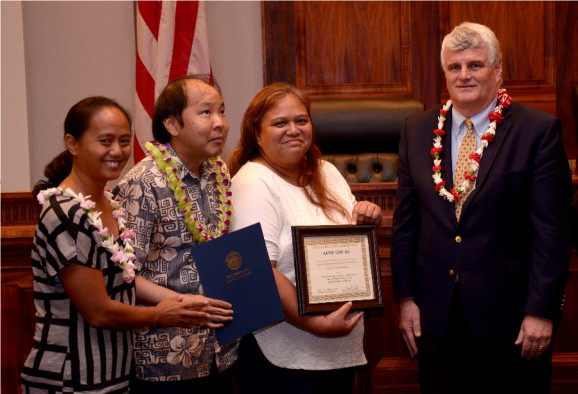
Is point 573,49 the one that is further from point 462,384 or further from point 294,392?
point 294,392

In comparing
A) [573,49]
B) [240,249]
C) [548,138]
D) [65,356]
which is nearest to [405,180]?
[548,138]

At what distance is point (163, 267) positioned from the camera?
1.72 meters

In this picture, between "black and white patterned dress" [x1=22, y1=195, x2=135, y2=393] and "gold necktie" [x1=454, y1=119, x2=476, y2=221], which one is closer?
"black and white patterned dress" [x1=22, y1=195, x2=135, y2=393]

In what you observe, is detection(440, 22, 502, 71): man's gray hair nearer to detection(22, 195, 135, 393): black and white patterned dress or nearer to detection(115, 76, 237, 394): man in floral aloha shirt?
detection(115, 76, 237, 394): man in floral aloha shirt

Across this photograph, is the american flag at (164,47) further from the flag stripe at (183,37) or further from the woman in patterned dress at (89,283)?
the woman in patterned dress at (89,283)

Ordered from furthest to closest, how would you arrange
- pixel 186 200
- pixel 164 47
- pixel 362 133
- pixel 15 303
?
pixel 164 47
pixel 362 133
pixel 15 303
pixel 186 200

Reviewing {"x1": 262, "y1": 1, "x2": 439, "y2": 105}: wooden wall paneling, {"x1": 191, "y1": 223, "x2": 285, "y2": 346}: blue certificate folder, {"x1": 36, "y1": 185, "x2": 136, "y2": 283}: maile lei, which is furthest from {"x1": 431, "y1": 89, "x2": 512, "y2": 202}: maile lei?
{"x1": 262, "y1": 1, "x2": 439, "y2": 105}: wooden wall paneling

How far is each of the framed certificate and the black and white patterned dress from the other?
488mm

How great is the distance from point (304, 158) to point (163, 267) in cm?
58

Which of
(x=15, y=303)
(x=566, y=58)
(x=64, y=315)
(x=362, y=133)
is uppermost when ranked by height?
(x=566, y=58)

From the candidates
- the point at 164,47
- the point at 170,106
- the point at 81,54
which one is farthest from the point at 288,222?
the point at 81,54

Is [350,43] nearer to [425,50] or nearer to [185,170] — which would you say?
[425,50]

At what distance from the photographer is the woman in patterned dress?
1.53m

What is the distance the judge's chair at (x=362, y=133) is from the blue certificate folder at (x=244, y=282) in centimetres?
192
